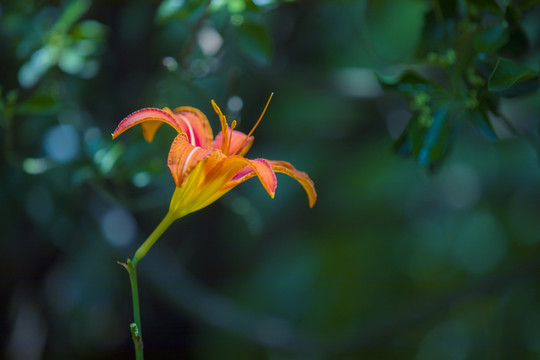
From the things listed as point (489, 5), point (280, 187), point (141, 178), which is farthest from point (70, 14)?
point (280, 187)

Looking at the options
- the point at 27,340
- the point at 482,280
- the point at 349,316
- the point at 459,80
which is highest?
the point at 459,80

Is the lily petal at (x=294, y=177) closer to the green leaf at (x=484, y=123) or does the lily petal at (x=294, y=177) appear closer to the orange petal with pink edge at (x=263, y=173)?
the orange petal with pink edge at (x=263, y=173)

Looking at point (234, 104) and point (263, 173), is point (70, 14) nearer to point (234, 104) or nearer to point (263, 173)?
point (234, 104)

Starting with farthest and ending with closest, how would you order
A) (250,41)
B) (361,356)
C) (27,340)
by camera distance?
(361,356) < (27,340) < (250,41)

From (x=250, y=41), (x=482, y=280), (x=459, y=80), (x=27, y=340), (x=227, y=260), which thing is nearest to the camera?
(x=459, y=80)

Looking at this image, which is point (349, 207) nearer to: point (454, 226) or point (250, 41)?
point (454, 226)

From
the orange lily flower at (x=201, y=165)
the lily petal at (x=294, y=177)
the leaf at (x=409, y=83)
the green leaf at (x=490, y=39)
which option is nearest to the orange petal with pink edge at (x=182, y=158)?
the orange lily flower at (x=201, y=165)

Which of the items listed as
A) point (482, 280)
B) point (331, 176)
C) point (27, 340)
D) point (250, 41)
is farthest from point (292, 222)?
point (250, 41)
